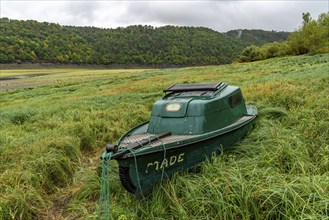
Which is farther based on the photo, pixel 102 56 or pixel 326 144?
pixel 102 56

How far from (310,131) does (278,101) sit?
337 centimetres

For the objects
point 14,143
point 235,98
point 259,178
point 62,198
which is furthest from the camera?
point 14,143

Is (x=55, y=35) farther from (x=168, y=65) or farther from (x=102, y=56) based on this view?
(x=168, y=65)

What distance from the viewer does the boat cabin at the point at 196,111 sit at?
625cm

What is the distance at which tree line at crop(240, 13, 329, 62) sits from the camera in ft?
172

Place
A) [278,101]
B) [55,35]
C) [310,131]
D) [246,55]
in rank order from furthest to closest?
[55,35] < [246,55] < [278,101] < [310,131]

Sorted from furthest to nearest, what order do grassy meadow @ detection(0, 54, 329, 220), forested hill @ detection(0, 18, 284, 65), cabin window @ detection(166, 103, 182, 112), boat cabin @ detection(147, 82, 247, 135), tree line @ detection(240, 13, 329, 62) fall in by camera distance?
1. forested hill @ detection(0, 18, 284, 65)
2. tree line @ detection(240, 13, 329, 62)
3. cabin window @ detection(166, 103, 182, 112)
4. boat cabin @ detection(147, 82, 247, 135)
5. grassy meadow @ detection(0, 54, 329, 220)

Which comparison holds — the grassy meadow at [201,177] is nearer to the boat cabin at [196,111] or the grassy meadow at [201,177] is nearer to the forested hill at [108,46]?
the boat cabin at [196,111]

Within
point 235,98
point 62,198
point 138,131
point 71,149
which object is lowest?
point 62,198

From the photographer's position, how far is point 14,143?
837 cm

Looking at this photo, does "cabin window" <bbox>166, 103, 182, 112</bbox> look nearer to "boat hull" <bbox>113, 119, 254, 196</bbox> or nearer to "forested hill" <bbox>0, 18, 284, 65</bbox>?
"boat hull" <bbox>113, 119, 254, 196</bbox>

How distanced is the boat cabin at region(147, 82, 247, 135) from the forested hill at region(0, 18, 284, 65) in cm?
10792

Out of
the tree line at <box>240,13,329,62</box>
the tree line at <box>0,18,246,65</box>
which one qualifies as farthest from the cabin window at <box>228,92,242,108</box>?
the tree line at <box>0,18,246,65</box>

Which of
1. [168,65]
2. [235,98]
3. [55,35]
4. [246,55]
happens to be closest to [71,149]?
[235,98]
